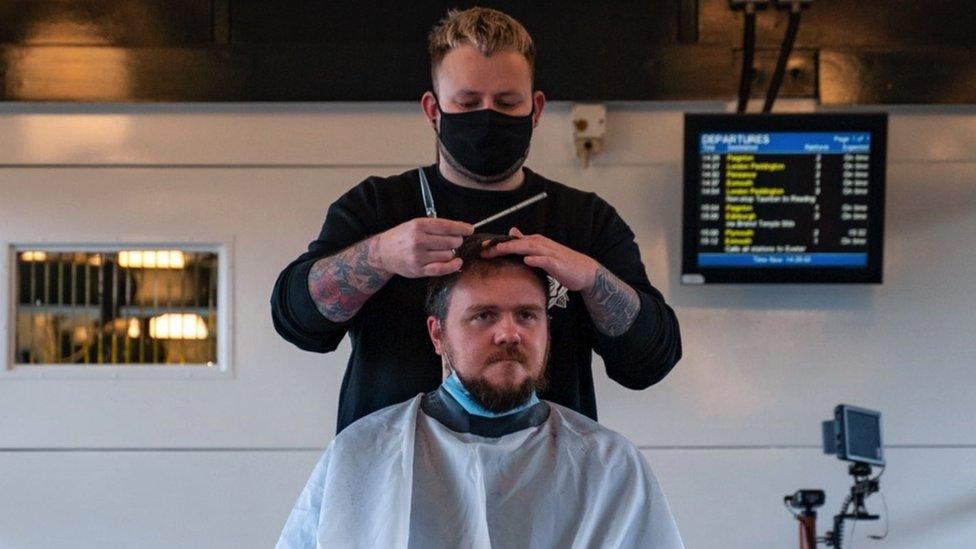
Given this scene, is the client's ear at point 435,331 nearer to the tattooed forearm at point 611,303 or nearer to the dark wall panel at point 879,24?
the tattooed forearm at point 611,303

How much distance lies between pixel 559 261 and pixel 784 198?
205cm

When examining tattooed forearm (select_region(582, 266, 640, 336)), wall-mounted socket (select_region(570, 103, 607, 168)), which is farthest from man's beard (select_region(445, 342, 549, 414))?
wall-mounted socket (select_region(570, 103, 607, 168))

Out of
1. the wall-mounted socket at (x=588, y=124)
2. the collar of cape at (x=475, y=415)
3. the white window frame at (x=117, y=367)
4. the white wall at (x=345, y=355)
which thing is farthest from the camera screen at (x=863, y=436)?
the white window frame at (x=117, y=367)

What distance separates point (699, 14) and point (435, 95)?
2098 mm

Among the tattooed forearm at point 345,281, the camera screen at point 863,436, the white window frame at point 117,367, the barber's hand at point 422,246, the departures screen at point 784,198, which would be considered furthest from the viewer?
the white window frame at point 117,367

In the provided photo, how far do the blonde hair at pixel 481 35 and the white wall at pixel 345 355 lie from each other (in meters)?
1.97

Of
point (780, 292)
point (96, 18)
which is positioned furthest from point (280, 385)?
point (780, 292)

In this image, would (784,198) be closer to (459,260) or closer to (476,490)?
(476,490)

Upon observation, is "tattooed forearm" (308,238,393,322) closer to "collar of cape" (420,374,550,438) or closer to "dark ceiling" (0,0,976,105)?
"collar of cape" (420,374,550,438)

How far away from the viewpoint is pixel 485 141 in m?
2.19

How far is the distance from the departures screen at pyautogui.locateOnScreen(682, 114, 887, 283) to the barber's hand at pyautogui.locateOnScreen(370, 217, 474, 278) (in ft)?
6.53

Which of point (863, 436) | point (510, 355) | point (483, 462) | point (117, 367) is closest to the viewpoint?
point (510, 355)

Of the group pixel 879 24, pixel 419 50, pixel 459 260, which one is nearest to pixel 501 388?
pixel 459 260

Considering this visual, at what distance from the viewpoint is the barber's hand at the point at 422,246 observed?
1.99m
